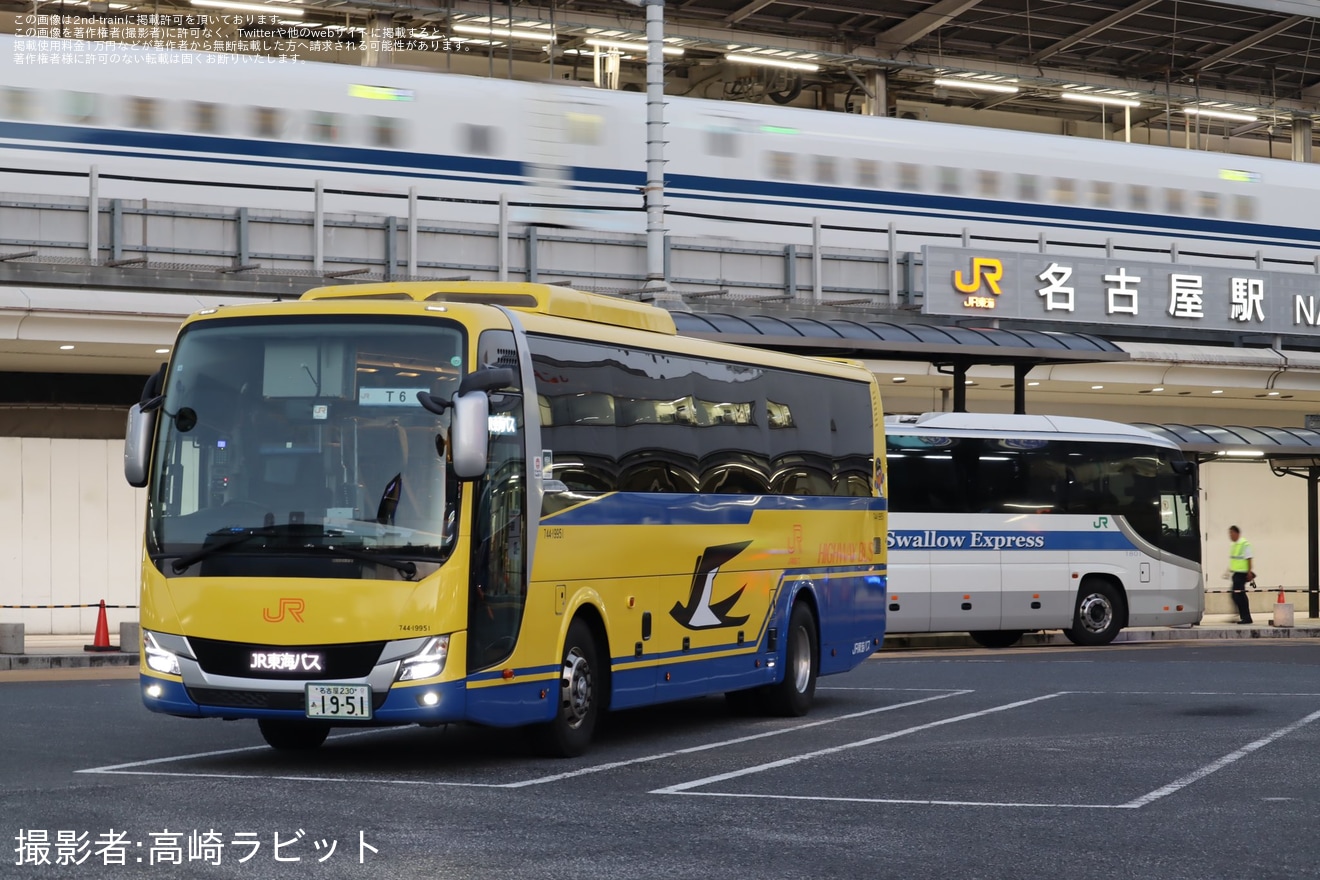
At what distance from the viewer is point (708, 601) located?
14.1 m

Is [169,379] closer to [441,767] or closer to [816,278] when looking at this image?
[441,767]

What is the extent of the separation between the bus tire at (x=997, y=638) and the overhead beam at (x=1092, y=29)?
2461 cm

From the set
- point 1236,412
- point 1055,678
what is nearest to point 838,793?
point 1055,678

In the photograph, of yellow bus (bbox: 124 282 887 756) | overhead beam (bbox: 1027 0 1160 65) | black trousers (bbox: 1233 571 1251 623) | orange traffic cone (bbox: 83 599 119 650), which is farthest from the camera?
overhead beam (bbox: 1027 0 1160 65)

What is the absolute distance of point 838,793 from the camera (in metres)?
10.3

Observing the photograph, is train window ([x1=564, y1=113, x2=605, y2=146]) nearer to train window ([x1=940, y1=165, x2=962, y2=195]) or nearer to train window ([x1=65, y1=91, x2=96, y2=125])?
train window ([x1=940, y1=165, x2=962, y2=195])

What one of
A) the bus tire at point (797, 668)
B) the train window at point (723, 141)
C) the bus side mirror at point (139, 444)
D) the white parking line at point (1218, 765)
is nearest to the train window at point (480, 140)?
the train window at point (723, 141)

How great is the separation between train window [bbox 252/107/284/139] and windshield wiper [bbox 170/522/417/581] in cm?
1982

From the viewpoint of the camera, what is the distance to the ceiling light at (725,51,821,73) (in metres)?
46.3

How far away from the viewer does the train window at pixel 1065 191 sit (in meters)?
39.8

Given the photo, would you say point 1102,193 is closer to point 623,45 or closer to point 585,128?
point 623,45

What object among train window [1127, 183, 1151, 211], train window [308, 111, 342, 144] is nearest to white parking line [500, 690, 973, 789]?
train window [308, 111, 342, 144]

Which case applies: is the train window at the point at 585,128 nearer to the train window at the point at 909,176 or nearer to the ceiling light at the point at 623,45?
the train window at the point at 909,176

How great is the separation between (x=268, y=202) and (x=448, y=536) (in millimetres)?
17944
